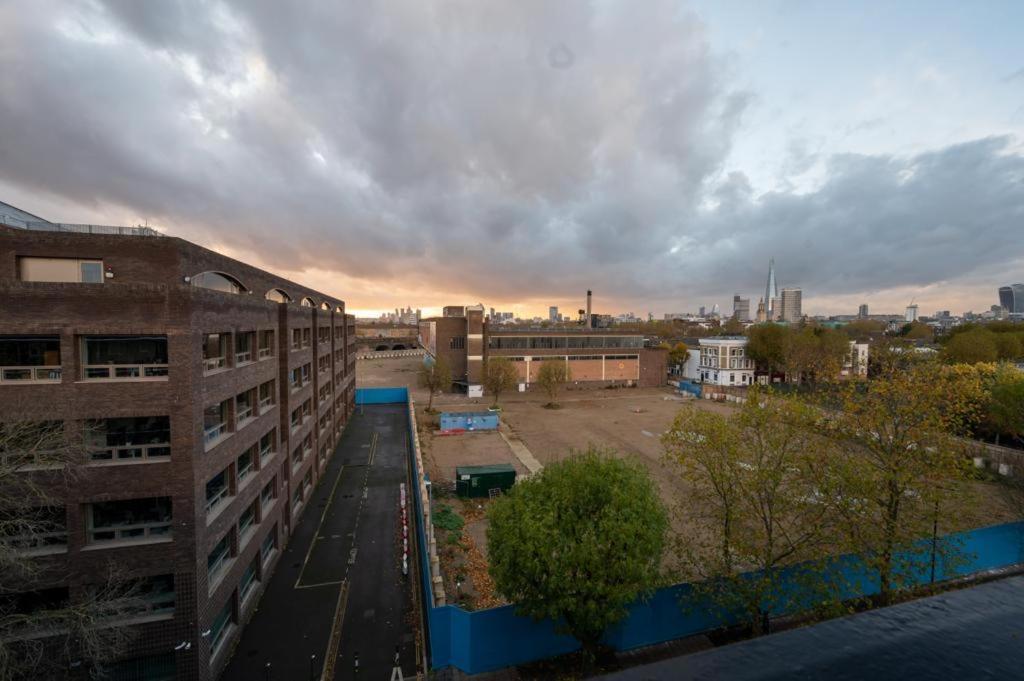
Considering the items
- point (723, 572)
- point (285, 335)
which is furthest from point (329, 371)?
point (723, 572)

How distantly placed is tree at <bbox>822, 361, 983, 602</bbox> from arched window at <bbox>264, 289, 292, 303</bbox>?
24.4 meters

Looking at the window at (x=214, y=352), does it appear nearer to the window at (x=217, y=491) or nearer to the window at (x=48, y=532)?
the window at (x=217, y=491)

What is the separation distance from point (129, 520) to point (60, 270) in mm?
7710

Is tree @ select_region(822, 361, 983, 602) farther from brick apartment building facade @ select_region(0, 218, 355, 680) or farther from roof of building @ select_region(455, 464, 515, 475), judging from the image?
brick apartment building facade @ select_region(0, 218, 355, 680)

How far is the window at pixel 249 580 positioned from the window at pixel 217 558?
138 cm

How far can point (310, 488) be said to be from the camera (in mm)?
27656

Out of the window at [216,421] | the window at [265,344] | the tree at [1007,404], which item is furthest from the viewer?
the tree at [1007,404]

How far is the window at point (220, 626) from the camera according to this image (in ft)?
47.7

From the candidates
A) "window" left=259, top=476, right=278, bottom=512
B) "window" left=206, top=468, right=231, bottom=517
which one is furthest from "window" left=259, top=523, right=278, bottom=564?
"window" left=206, top=468, right=231, bottom=517

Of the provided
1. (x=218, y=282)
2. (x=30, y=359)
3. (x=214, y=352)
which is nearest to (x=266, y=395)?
(x=214, y=352)

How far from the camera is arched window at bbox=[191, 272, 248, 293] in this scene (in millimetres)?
15250

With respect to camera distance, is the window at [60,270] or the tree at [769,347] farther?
the tree at [769,347]

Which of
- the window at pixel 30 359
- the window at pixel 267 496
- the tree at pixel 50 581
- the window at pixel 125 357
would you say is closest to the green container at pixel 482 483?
the window at pixel 267 496

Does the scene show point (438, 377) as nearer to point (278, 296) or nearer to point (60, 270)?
point (278, 296)
